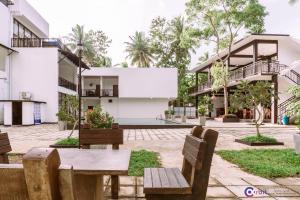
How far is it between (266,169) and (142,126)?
13.9 m

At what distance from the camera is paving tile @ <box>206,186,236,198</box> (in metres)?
4.47

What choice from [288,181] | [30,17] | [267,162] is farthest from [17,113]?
[288,181]

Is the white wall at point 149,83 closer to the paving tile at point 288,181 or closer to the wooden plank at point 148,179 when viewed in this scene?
the paving tile at point 288,181

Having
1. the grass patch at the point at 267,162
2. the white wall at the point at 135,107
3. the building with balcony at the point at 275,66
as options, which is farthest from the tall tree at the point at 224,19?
the grass patch at the point at 267,162

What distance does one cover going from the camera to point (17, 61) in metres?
26.3

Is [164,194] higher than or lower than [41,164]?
lower

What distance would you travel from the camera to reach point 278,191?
478cm

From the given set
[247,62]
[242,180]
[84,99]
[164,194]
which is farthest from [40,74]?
[164,194]

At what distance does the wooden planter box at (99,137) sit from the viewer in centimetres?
443

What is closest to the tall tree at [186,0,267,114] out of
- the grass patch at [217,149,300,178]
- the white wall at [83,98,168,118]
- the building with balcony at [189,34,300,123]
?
the building with balcony at [189,34,300,123]

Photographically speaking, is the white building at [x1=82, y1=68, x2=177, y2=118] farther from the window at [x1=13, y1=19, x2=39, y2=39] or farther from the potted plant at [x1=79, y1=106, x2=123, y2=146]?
the potted plant at [x1=79, y1=106, x2=123, y2=146]

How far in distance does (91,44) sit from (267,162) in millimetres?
47321

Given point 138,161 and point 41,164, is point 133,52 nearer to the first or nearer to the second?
point 138,161

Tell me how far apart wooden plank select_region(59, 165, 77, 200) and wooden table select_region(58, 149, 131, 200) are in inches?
51.7
